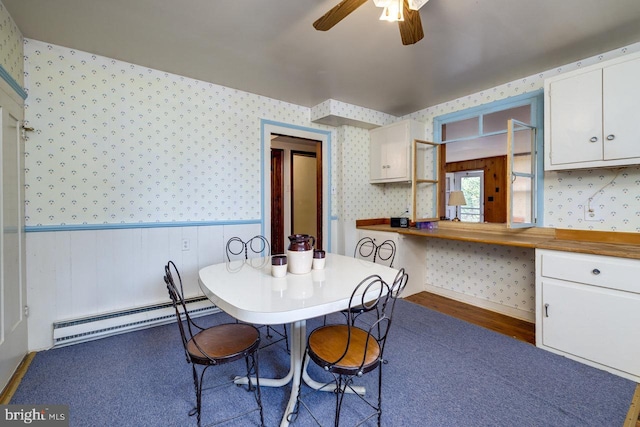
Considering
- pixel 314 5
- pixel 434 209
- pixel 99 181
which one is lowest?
pixel 434 209

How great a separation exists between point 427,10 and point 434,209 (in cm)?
237

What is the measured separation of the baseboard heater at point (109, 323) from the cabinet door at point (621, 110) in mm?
3767

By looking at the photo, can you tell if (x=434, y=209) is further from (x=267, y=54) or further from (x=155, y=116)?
(x=155, y=116)

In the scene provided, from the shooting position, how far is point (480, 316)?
9.47 feet

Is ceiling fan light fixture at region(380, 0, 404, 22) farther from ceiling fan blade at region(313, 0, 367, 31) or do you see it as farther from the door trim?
the door trim

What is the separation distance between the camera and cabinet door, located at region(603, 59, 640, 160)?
190 cm

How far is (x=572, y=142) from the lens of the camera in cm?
219

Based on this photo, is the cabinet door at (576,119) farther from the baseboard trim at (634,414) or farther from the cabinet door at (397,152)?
the baseboard trim at (634,414)

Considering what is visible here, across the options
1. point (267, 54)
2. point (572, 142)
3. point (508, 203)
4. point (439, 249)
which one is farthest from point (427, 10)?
point (439, 249)

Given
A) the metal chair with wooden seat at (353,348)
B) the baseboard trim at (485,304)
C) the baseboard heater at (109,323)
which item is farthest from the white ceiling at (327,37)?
the baseboard trim at (485,304)

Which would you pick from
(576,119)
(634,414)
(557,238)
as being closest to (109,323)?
(634,414)

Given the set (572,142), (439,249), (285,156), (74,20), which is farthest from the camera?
(285,156)

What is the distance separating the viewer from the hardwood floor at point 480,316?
8.25 feet

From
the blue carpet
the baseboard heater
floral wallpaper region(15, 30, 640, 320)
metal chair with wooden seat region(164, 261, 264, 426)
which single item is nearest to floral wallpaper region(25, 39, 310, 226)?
floral wallpaper region(15, 30, 640, 320)
